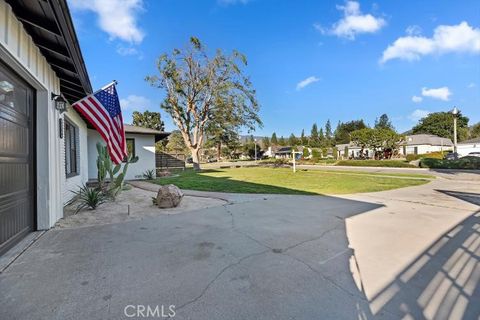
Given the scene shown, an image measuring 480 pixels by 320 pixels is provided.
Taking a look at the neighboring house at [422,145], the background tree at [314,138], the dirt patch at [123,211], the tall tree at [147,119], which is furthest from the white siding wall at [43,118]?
the background tree at [314,138]

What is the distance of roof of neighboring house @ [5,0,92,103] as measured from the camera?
9.88 feet

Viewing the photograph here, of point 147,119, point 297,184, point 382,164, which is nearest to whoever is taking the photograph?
point 297,184

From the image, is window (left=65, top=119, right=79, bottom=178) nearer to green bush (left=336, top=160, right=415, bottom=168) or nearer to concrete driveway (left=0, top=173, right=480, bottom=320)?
concrete driveway (left=0, top=173, right=480, bottom=320)

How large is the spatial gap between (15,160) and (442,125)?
80.0 m

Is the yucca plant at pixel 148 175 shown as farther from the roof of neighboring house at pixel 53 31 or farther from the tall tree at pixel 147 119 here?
the tall tree at pixel 147 119

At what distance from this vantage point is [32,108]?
14.2ft

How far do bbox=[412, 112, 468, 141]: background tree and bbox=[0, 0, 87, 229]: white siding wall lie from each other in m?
75.1

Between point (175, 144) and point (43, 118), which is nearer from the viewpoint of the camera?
point (43, 118)

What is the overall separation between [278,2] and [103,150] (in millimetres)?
11062

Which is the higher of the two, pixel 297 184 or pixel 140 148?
pixel 140 148

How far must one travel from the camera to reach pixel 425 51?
14.7 metres

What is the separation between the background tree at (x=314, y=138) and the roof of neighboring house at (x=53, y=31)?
73941 mm

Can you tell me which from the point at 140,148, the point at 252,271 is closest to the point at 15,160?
the point at 252,271

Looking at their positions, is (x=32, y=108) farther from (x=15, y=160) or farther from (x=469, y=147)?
(x=469, y=147)
